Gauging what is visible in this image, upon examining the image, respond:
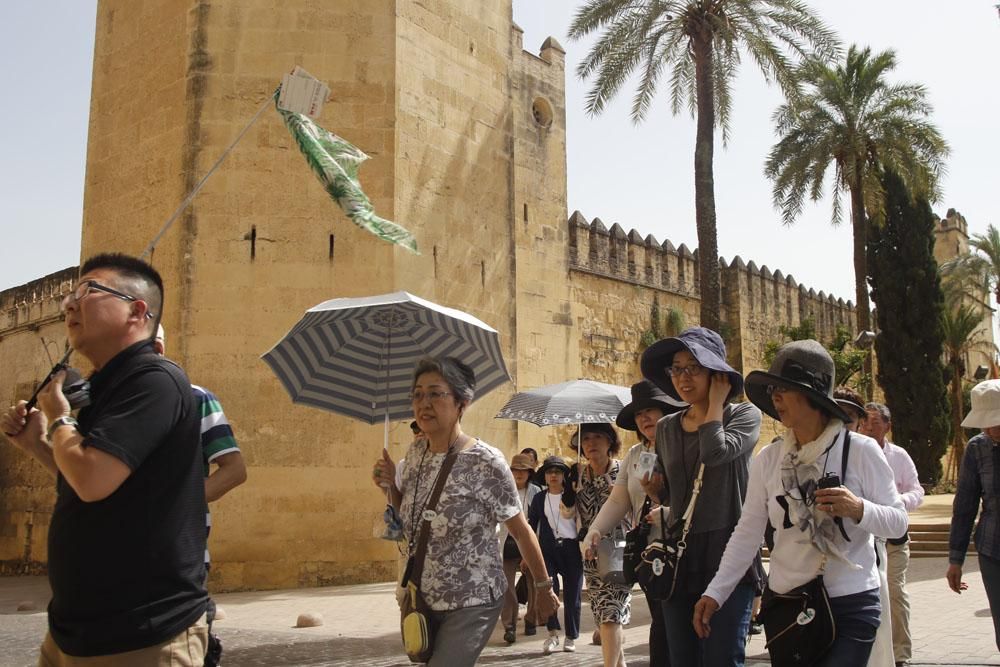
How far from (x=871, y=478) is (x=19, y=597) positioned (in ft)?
35.5

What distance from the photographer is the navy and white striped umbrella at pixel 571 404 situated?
858 cm

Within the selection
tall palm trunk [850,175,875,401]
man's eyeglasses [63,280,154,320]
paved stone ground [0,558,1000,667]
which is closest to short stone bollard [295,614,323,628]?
paved stone ground [0,558,1000,667]

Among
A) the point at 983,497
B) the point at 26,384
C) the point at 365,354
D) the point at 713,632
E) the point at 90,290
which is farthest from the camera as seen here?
the point at 26,384

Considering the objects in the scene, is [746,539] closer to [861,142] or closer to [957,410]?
[861,142]

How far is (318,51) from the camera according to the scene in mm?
11617

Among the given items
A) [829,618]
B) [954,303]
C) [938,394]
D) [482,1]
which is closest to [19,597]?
[482,1]

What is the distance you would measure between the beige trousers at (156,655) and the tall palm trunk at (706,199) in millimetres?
13015

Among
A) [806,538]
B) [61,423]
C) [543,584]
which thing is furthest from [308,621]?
[61,423]

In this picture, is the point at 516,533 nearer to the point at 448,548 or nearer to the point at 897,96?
the point at 448,548

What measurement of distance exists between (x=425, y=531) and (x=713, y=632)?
3.41 ft

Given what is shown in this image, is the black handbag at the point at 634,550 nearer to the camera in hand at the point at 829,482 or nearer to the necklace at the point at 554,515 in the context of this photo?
the camera in hand at the point at 829,482

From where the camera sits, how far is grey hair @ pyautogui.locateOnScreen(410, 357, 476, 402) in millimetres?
3625

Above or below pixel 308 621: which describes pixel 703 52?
above

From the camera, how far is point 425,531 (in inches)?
133
